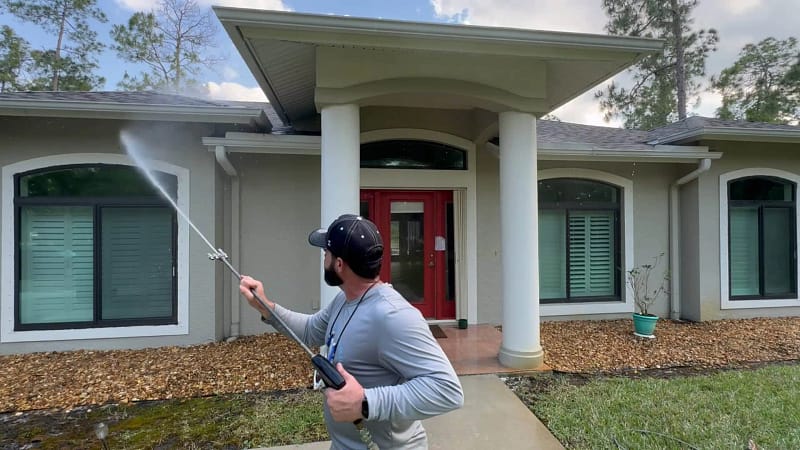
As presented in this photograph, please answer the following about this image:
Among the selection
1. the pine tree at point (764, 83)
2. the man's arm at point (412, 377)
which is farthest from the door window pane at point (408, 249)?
the pine tree at point (764, 83)

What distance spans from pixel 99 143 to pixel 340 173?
3779mm

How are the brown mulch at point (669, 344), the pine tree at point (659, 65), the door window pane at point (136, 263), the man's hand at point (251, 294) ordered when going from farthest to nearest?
the pine tree at point (659, 65), the door window pane at point (136, 263), the brown mulch at point (669, 344), the man's hand at point (251, 294)

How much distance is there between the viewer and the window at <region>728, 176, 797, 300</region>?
714cm

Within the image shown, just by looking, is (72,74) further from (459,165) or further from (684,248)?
(684,248)

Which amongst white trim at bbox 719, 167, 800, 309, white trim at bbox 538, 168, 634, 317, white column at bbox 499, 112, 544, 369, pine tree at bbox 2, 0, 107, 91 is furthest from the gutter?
pine tree at bbox 2, 0, 107, 91

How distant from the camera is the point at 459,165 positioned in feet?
21.7

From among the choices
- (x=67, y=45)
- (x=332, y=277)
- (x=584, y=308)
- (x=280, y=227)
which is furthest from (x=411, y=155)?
(x=67, y=45)

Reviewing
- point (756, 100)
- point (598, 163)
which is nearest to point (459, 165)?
point (598, 163)

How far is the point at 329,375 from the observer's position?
1.18 meters

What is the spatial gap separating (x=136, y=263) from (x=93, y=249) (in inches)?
22.2

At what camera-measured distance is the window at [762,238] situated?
23.4 ft

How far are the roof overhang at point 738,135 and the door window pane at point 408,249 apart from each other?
450 centimetres

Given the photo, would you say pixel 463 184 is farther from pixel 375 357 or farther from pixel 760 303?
pixel 760 303

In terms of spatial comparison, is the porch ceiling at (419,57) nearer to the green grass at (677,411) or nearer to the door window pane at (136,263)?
the door window pane at (136,263)
